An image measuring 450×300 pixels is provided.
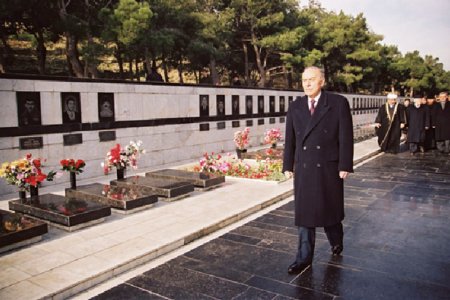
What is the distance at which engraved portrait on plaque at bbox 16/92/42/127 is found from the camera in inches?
323

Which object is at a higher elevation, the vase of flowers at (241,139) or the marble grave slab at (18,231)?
the vase of flowers at (241,139)

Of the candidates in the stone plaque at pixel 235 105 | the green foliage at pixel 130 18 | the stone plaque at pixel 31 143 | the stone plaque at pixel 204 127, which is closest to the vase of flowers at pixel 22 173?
the stone plaque at pixel 31 143

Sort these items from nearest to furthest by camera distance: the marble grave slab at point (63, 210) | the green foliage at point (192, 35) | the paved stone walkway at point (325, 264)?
1. the paved stone walkway at point (325, 264)
2. the marble grave slab at point (63, 210)
3. the green foliage at point (192, 35)

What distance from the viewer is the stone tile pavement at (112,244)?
12.5 ft

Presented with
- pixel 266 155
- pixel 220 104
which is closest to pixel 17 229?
pixel 266 155

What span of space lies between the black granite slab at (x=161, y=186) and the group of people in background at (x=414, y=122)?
28.0 ft

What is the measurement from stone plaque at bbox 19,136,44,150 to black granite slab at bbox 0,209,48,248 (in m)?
3.33

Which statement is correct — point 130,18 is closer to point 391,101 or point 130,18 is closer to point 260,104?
point 260,104

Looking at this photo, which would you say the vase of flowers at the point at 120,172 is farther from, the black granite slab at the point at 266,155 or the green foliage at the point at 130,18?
the green foliage at the point at 130,18

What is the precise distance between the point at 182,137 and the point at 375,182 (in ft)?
20.5

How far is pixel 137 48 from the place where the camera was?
21.7 meters

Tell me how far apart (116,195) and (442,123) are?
12110 mm

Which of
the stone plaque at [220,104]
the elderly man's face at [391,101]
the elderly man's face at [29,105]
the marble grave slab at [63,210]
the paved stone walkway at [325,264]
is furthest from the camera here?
the stone plaque at [220,104]

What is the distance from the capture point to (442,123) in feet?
44.9
